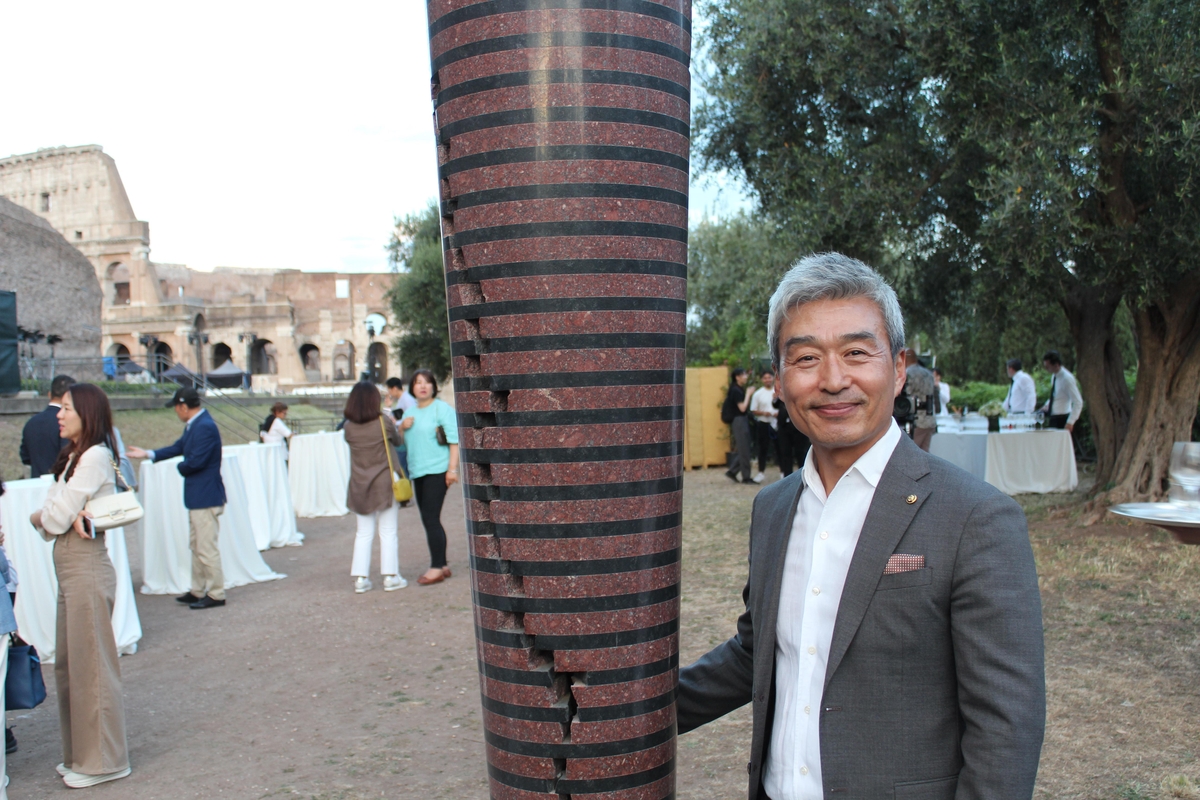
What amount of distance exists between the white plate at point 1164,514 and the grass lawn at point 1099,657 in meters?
1.86

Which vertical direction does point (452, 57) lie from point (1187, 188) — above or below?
below

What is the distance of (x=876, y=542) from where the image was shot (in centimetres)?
172

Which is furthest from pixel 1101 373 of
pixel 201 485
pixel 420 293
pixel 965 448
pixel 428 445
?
pixel 420 293

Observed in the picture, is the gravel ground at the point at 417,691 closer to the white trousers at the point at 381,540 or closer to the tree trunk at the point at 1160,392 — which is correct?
the white trousers at the point at 381,540

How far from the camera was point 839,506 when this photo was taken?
1834 mm

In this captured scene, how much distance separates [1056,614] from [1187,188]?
3812 mm

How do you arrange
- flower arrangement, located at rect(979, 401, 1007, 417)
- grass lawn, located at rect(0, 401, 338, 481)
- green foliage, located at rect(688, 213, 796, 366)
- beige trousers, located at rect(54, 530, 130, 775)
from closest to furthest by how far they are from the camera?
beige trousers, located at rect(54, 530, 130, 775) → flower arrangement, located at rect(979, 401, 1007, 417) → grass lawn, located at rect(0, 401, 338, 481) → green foliage, located at rect(688, 213, 796, 366)

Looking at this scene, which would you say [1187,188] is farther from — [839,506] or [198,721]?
[198,721]

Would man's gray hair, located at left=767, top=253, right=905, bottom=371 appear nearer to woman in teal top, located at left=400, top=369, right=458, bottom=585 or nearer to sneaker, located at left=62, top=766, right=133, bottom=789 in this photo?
sneaker, located at left=62, top=766, right=133, bottom=789

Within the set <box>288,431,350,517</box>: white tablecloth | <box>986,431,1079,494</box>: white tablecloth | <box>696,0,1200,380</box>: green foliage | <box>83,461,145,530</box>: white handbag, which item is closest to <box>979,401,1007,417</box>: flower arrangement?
<box>986,431,1079,494</box>: white tablecloth

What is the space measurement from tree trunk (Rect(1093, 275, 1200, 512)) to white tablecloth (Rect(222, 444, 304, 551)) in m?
9.56

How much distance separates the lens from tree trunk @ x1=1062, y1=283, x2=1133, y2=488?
1140 cm

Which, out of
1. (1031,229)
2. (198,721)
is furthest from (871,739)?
(1031,229)

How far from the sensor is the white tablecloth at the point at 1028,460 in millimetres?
13398
